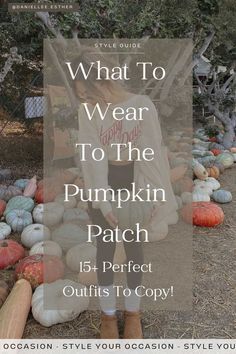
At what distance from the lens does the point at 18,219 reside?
133 inches

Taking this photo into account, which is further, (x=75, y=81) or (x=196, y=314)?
(x=196, y=314)

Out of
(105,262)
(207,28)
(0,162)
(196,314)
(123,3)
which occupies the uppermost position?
(123,3)

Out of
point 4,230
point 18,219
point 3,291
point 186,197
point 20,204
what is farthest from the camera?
point 186,197

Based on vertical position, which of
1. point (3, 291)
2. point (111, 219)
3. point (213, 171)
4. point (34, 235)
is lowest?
point (213, 171)

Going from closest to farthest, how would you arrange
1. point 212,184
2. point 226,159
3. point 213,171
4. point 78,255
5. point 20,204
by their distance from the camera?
point 78,255 → point 20,204 → point 212,184 → point 213,171 → point 226,159

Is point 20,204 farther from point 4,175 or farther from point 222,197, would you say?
point 222,197

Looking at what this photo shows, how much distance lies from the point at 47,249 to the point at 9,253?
230 millimetres

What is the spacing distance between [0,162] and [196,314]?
3.50 meters

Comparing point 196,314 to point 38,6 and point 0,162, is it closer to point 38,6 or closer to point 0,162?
point 38,6

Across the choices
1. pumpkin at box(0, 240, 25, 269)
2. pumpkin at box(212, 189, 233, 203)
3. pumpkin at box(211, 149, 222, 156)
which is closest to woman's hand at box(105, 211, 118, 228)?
pumpkin at box(0, 240, 25, 269)

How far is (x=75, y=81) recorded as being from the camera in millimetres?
1836

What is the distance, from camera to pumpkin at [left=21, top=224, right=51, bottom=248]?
3.04 m
